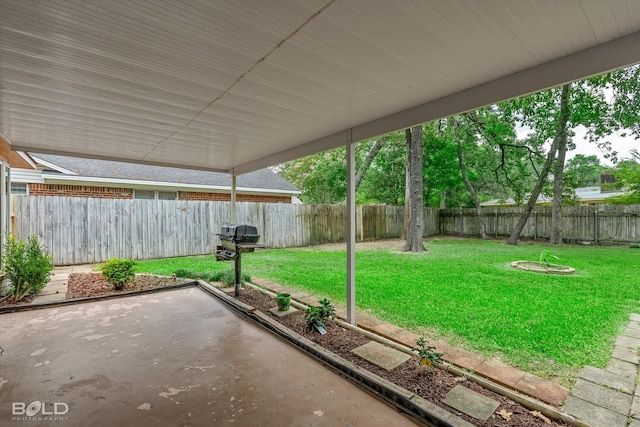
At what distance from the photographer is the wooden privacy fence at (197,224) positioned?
273 inches

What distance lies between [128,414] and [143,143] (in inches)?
129

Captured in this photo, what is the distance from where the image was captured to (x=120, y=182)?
30.0ft

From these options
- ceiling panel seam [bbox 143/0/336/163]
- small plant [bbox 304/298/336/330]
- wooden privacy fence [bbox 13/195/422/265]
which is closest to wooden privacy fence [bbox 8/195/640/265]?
wooden privacy fence [bbox 13/195/422/265]

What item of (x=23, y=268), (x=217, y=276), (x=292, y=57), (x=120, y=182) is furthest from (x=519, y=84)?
(x=120, y=182)

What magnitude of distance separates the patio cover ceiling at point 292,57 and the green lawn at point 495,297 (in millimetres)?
2213

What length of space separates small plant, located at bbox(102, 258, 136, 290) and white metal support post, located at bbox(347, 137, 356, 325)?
3.79m

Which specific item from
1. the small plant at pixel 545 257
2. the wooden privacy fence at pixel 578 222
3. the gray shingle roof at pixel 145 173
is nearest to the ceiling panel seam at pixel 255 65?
the gray shingle roof at pixel 145 173

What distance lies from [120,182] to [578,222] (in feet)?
52.6

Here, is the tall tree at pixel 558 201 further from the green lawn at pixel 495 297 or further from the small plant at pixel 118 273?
the small plant at pixel 118 273

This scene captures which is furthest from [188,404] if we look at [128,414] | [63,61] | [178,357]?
[63,61]

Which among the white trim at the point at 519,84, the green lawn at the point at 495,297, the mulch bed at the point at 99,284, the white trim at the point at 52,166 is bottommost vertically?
the green lawn at the point at 495,297

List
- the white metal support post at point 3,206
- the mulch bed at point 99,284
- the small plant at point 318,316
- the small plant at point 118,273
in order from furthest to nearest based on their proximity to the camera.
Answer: the small plant at point 118,273
the mulch bed at point 99,284
the white metal support post at point 3,206
the small plant at point 318,316

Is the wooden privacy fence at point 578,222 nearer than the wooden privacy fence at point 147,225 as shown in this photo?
No

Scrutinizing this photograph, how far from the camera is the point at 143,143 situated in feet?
13.1
